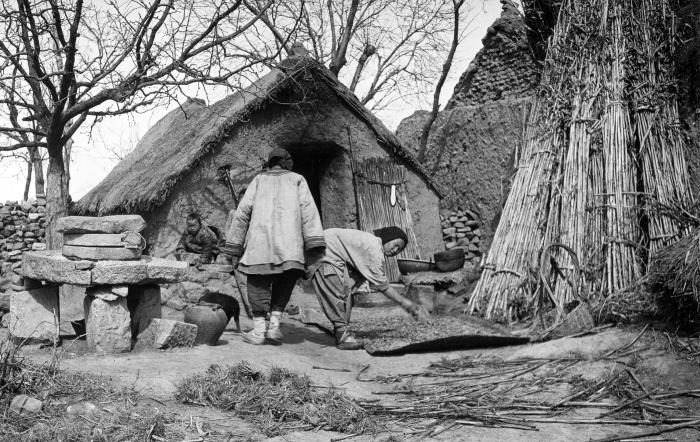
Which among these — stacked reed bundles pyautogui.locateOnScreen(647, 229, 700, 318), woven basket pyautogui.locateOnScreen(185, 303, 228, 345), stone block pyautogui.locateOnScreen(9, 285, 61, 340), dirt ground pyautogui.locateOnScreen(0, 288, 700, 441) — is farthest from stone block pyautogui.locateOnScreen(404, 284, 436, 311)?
stone block pyautogui.locateOnScreen(9, 285, 61, 340)

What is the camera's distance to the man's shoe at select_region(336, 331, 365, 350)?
19.2 ft

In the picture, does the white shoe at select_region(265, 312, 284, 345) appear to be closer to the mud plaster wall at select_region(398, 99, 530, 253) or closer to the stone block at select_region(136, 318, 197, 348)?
the stone block at select_region(136, 318, 197, 348)

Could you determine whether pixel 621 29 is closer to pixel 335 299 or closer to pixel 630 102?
pixel 630 102

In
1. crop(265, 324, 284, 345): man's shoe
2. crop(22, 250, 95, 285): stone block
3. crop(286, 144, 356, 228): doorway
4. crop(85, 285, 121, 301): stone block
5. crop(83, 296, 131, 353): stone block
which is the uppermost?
crop(286, 144, 356, 228): doorway

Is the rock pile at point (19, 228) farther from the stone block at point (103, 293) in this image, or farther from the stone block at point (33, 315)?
the stone block at point (103, 293)

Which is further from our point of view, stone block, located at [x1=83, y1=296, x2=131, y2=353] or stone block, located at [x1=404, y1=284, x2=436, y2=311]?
stone block, located at [x1=404, y1=284, x2=436, y2=311]

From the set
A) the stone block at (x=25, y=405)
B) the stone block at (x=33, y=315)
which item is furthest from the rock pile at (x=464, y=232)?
the stone block at (x=25, y=405)

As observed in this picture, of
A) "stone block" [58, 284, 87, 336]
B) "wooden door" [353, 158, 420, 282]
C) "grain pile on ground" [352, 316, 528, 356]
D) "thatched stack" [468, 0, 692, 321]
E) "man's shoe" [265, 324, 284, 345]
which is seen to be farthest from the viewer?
"wooden door" [353, 158, 420, 282]

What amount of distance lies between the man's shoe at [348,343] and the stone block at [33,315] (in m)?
2.21

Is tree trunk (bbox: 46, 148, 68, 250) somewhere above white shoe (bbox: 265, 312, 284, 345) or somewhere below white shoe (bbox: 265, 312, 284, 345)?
above

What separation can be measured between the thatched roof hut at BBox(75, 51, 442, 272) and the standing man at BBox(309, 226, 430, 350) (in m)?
2.88

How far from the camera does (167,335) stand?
5.18 metres

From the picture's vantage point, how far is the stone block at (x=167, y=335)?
5.19 m

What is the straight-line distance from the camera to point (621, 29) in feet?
23.0
